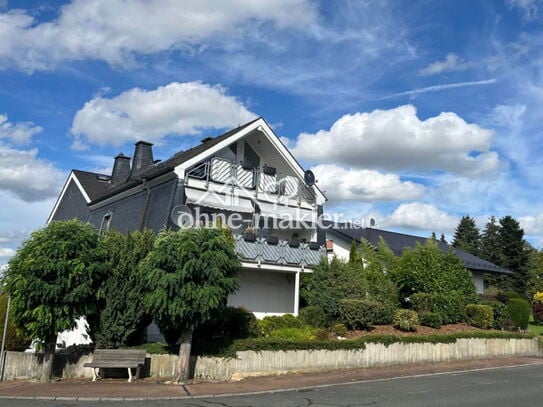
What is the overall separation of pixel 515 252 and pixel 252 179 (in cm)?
4073

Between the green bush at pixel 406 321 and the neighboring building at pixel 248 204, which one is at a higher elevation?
the neighboring building at pixel 248 204

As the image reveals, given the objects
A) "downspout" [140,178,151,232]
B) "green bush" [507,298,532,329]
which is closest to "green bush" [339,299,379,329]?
"downspout" [140,178,151,232]

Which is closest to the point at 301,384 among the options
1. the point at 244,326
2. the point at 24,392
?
the point at 244,326

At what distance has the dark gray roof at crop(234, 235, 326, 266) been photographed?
20.9 metres

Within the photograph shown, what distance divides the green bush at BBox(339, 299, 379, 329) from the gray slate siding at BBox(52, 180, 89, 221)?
17.7 m

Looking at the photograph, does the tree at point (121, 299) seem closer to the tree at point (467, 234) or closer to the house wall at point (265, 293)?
the house wall at point (265, 293)

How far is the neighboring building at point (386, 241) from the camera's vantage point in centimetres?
3528

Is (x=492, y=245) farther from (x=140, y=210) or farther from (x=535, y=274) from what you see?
(x=140, y=210)

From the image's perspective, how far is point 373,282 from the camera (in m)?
22.5

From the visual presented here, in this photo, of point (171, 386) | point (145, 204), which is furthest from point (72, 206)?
point (171, 386)

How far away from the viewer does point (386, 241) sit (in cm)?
3859

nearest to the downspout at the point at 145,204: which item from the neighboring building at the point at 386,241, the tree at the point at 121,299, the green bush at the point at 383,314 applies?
the tree at the point at 121,299

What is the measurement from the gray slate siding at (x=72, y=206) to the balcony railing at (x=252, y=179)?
10.8 metres

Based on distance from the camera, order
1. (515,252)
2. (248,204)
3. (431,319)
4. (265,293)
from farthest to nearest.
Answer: (515,252) < (248,204) < (265,293) < (431,319)
